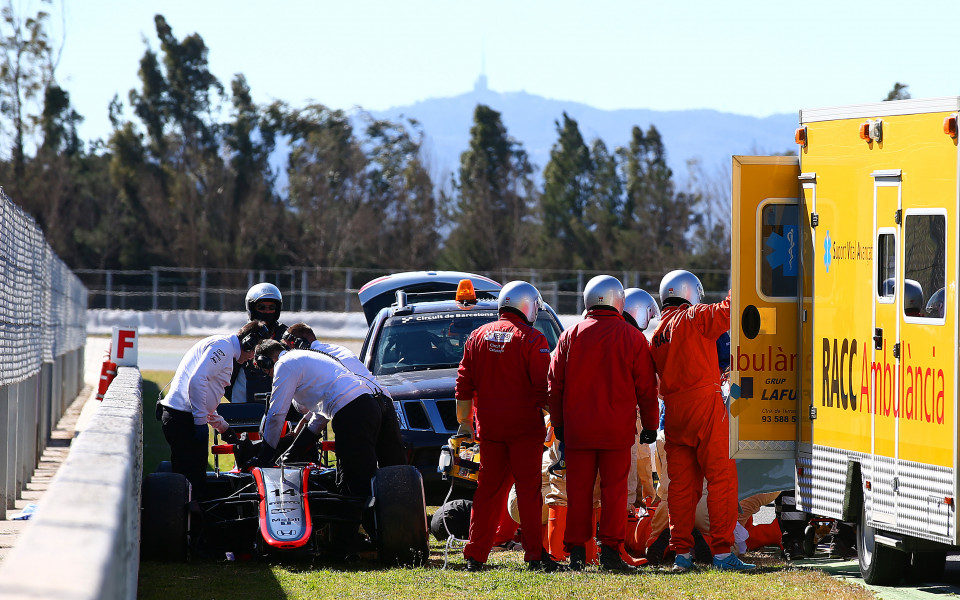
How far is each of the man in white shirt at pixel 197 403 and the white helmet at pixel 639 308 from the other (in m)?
3.07

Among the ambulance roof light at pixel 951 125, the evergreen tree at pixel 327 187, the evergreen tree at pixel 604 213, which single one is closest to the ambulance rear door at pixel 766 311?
the ambulance roof light at pixel 951 125

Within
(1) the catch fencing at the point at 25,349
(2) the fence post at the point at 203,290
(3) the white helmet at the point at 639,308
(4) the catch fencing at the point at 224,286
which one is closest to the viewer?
(3) the white helmet at the point at 639,308

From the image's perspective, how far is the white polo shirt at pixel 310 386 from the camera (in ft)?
29.8

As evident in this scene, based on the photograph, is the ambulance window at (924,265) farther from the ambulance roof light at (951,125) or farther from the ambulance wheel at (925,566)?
the ambulance wheel at (925,566)

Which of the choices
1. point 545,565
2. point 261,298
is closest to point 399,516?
point 545,565

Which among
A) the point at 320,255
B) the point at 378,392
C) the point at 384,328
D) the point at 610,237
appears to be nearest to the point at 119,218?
the point at 320,255

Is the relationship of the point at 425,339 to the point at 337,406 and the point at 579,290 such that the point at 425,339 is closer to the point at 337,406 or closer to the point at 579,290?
the point at 337,406

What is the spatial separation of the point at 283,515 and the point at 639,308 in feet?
10.2

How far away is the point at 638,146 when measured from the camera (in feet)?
208

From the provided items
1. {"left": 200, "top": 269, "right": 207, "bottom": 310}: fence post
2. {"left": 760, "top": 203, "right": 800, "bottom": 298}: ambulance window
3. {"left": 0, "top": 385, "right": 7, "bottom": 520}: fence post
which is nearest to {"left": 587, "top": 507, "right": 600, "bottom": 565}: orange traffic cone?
{"left": 760, "top": 203, "right": 800, "bottom": 298}: ambulance window

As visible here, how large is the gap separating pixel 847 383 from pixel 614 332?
1.56 meters

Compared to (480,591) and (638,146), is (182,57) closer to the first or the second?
(638,146)

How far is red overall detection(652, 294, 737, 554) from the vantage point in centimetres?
883

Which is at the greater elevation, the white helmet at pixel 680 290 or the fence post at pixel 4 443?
the white helmet at pixel 680 290
